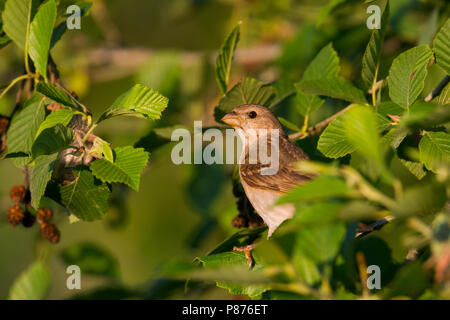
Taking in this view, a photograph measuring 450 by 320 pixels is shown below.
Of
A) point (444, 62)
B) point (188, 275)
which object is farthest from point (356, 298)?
point (444, 62)

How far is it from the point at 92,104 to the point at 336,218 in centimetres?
830

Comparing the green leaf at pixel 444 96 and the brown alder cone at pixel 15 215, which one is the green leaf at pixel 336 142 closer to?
the green leaf at pixel 444 96

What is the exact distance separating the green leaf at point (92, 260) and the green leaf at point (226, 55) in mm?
2346

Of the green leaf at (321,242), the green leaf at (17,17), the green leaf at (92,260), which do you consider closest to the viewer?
the green leaf at (321,242)

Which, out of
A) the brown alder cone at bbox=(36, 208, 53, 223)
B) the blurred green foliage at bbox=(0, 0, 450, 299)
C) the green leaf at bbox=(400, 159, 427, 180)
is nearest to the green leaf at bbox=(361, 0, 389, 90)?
the blurred green foliage at bbox=(0, 0, 450, 299)

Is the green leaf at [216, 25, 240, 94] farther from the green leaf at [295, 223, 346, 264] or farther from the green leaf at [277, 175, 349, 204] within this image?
the green leaf at [277, 175, 349, 204]

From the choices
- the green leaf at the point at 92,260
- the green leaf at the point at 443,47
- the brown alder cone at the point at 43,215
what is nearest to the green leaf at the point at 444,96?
the green leaf at the point at 443,47

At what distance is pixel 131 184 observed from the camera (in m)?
2.89

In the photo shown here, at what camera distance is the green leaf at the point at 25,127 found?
3.26 meters

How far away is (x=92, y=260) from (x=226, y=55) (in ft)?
8.55

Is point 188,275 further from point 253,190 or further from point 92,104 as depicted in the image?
point 92,104

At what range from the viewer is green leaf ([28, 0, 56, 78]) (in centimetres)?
336

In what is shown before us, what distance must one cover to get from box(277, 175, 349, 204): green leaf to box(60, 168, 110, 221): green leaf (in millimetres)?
1620

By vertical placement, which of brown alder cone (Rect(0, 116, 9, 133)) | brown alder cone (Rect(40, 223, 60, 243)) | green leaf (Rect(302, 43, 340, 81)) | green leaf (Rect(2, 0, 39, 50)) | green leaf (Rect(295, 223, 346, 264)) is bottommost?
green leaf (Rect(295, 223, 346, 264))
